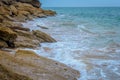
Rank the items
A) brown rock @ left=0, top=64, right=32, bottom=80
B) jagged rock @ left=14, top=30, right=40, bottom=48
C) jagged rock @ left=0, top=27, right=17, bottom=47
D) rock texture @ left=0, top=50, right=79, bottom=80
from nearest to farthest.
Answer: brown rock @ left=0, top=64, right=32, bottom=80 < rock texture @ left=0, top=50, right=79, bottom=80 < jagged rock @ left=0, top=27, right=17, bottom=47 < jagged rock @ left=14, top=30, right=40, bottom=48

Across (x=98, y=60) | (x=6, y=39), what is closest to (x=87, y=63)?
(x=98, y=60)

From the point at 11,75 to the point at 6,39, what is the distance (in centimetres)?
731

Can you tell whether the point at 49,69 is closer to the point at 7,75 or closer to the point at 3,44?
the point at 7,75

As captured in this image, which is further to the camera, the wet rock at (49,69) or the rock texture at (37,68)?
the wet rock at (49,69)

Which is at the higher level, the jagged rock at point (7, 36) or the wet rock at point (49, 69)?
the jagged rock at point (7, 36)

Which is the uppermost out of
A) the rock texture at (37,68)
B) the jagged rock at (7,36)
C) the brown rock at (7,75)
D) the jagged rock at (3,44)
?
the jagged rock at (7,36)

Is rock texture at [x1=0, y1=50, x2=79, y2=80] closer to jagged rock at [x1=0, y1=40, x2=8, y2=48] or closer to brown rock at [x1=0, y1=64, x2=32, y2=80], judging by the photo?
brown rock at [x1=0, y1=64, x2=32, y2=80]

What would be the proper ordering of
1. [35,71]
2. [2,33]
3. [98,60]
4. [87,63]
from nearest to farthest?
1. [35,71]
2. [87,63]
3. [98,60]
4. [2,33]

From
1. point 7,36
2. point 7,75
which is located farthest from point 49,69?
point 7,36

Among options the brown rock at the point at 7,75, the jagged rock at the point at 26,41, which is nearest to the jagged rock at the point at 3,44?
the jagged rock at the point at 26,41

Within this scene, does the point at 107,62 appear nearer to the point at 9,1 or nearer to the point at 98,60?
the point at 98,60

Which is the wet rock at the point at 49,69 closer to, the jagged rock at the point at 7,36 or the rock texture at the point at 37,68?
the rock texture at the point at 37,68

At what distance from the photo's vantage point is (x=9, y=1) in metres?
49.0

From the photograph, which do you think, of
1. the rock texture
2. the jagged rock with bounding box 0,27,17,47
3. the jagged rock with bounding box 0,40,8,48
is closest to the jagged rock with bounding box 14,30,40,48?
the jagged rock with bounding box 0,27,17,47
